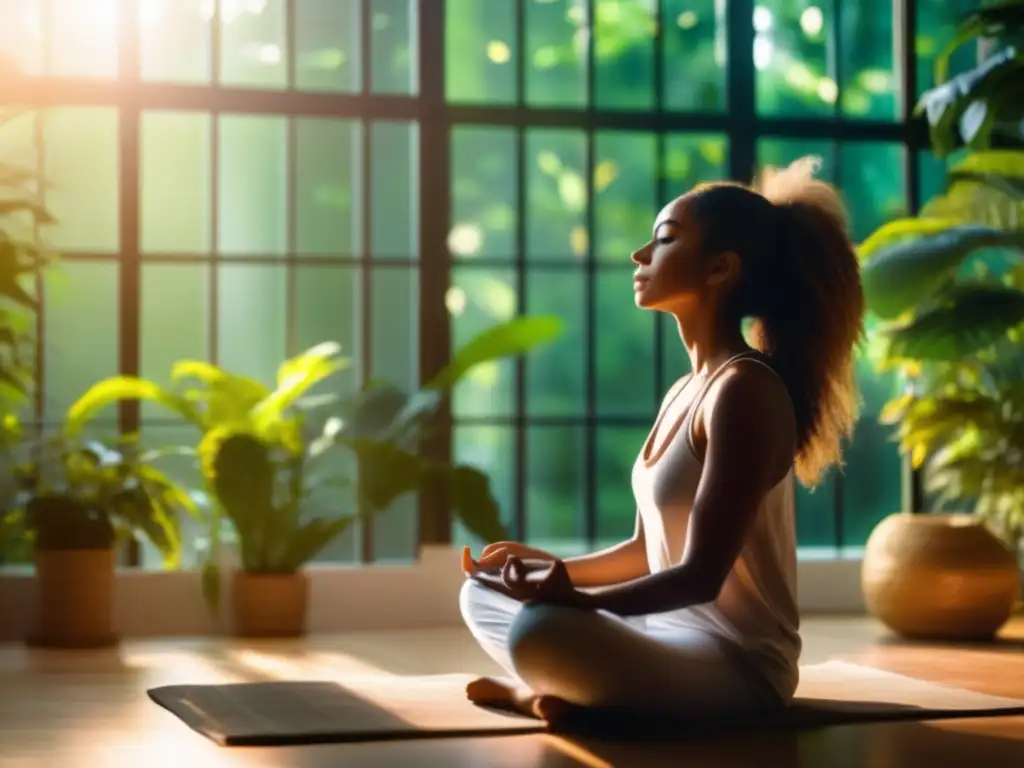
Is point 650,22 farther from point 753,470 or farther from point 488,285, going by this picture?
point 753,470

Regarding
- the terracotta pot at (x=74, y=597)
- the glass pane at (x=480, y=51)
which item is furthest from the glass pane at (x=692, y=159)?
the terracotta pot at (x=74, y=597)

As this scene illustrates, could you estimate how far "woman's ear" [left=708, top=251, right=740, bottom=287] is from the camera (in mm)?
3277

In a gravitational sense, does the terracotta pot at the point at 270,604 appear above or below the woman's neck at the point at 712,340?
below

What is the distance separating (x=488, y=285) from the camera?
612cm

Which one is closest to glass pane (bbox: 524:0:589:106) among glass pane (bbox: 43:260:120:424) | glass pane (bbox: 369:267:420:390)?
glass pane (bbox: 369:267:420:390)

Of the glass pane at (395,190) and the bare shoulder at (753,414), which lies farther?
the glass pane at (395,190)

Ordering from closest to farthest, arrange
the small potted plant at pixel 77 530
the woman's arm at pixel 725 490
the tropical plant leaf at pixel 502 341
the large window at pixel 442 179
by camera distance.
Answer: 1. the woman's arm at pixel 725 490
2. the small potted plant at pixel 77 530
3. the tropical plant leaf at pixel 502 341
4. the large window at pixel 442 179

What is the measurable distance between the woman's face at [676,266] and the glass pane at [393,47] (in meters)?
2.88

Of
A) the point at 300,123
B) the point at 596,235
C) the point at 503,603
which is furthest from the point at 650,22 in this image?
the point at 503,603

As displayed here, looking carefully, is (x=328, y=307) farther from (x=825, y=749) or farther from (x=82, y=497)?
(x=825, y=749)

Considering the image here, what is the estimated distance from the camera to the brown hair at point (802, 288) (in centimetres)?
328

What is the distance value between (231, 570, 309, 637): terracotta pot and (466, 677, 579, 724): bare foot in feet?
6.40

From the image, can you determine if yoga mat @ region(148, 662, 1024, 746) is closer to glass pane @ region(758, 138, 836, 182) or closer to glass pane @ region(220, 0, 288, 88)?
glass pane @ region(220, 0, 288, 88)

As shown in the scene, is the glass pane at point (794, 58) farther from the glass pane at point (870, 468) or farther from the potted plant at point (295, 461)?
the potted plant at point (295, 461)
